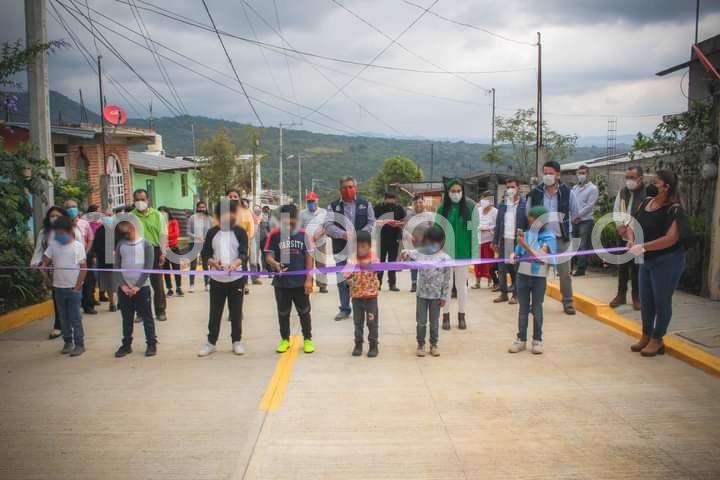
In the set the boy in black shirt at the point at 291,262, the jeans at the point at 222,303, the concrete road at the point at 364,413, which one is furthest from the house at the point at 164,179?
the concrete road at the point at 364,413

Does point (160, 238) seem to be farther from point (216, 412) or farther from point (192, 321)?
point (216, 412)

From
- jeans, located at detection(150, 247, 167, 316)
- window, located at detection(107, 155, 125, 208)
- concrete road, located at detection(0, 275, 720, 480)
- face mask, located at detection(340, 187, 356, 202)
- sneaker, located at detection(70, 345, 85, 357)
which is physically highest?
window, located at detection(107, 155, 125, 208)

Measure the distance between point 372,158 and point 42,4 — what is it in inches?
3340

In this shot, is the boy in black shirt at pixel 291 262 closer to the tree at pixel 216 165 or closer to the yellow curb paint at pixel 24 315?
the yellow curb paint at pixel 24 315

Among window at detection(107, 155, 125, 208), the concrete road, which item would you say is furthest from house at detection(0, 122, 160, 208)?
the concrete road

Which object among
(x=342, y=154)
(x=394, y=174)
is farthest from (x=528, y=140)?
(x=342, y=154)

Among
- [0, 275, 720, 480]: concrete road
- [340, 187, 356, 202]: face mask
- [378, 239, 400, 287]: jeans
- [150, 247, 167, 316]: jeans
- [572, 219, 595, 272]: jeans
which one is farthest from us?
[378, 239, 400, 287]: jeans

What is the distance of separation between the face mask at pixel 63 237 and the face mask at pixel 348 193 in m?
3.88


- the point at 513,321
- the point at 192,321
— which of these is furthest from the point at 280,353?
the point at 513,321

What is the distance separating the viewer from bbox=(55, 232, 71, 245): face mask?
7.18m

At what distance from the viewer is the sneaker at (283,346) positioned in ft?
23.5

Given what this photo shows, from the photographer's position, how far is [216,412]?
5.16 meters

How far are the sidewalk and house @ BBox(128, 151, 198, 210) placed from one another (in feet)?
74.4

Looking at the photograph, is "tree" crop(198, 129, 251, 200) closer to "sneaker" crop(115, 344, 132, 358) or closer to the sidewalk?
the sidewalk
